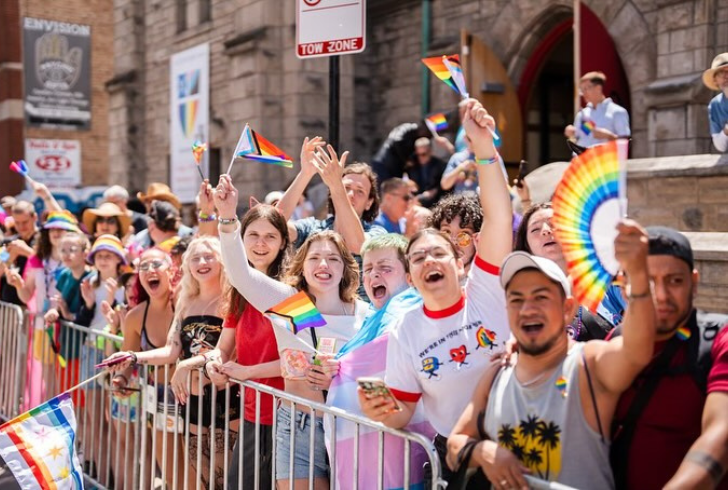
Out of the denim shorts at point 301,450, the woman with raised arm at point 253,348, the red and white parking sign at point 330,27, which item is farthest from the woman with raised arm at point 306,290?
the red and white parking sign at point 330,27

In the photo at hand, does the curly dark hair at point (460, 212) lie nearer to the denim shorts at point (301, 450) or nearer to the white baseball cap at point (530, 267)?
the denim shorts at point (301, 450)

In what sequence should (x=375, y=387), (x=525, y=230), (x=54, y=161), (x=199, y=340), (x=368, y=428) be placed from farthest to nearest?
(x=54, y=161), (x=199, y=340), (x=525, y=230), (x=368, y=428), (x=375, y=387)

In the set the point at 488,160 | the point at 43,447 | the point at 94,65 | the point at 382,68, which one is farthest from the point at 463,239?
the point at 94,65

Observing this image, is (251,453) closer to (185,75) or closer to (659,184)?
(659,184)

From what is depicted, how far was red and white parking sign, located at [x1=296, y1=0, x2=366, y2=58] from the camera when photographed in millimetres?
4895

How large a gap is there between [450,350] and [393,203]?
3.61 m

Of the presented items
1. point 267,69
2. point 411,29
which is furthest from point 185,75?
point 411,29

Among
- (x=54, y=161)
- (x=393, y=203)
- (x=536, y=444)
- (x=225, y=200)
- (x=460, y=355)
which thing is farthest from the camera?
(x=54, y=161)

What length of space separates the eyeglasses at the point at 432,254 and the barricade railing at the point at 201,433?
0.66m

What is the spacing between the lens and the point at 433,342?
315 cm

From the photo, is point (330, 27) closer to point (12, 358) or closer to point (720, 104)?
point (720, 104)

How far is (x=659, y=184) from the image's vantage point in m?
6.43

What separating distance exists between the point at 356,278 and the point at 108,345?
2322 millimetres

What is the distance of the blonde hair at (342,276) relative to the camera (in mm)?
4090
